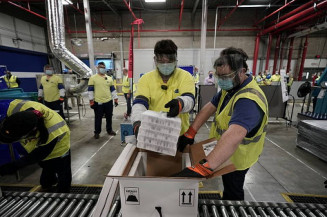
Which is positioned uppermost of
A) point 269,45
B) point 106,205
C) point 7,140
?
point 269,45

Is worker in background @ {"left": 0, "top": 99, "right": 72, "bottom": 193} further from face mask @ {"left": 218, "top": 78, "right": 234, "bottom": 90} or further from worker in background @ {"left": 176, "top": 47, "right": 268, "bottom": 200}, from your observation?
face mask @ {"left": 218, "top": 78, "right": 234, "bottom": 90}

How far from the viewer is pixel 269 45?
9703mm

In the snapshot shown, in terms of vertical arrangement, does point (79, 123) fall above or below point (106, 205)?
below

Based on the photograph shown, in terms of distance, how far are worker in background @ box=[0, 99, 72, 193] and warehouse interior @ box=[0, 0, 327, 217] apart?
1.25 ft

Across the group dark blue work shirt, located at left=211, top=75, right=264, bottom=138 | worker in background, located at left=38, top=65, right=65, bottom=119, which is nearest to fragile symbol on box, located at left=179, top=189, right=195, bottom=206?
dark blue work shirt, located at left=211, top=75, right=264, bottom=138

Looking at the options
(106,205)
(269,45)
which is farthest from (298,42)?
(106,205)

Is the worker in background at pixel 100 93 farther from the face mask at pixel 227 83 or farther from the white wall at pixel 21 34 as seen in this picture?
the white wall at pixel 21 34

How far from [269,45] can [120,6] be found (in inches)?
354

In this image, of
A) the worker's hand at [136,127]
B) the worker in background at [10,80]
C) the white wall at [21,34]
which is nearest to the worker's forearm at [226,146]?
the worker's hand at [136,127]

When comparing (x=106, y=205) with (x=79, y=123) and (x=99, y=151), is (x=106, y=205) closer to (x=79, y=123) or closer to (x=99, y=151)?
(x=99, y=151)

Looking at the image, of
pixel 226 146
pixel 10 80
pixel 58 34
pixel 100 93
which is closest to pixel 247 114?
pixel 226 146

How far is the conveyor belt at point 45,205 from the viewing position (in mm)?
885

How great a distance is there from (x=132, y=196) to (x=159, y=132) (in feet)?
1.08

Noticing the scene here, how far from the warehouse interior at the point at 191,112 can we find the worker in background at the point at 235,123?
5.2 inches
